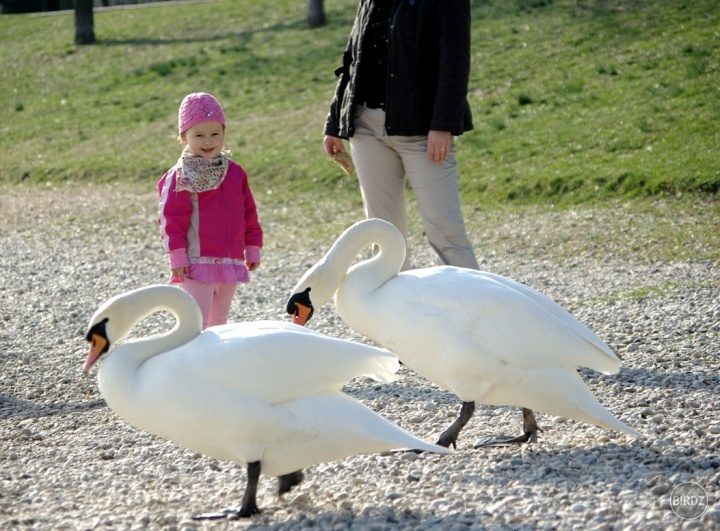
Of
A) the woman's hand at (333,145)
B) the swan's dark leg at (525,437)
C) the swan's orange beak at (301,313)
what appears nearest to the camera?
the swan's dark leg at (525,437)

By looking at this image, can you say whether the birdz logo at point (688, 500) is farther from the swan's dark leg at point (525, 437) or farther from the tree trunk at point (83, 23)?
the tree trunk at point (83, 23)

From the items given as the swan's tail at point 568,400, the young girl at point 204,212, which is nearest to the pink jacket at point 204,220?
the young girl at point 204,212

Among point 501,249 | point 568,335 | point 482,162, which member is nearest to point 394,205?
point 568,335

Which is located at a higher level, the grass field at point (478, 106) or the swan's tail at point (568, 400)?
the swan's tail at point (568, 400)

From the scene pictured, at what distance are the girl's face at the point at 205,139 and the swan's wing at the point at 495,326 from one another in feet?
5.17

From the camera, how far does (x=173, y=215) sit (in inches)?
213

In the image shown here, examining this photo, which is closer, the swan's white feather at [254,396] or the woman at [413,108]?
the swan's white feather at [254,396]

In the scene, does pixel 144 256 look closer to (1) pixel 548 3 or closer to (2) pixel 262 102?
(2) pixel 262 102

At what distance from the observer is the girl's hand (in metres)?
5.35

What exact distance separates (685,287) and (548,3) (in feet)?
48.0

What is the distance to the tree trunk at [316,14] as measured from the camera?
24.3m

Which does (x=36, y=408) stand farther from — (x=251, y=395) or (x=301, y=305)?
(x=251, y=395)

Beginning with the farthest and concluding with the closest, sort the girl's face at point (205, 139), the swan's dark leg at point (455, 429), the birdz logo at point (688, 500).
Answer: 1. the girl's face at point (205, 139)
2. the swan's dark leg at point (455, 429)
3. the birdz logo at point (688, 500)

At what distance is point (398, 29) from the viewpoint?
574 centimetres
